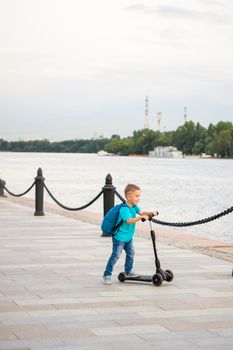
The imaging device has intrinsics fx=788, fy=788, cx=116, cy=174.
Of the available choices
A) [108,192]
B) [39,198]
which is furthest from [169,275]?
[39,198]

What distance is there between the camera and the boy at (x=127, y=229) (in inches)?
334

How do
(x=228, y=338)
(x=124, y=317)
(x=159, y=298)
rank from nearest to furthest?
(x=228, y=338)
(x=124, y=317)
(x=159, y=298)

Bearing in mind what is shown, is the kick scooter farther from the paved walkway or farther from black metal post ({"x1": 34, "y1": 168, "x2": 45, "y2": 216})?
black metal post ({"x1": 34, "y1": 168, "x2": 45, "y2": 216})

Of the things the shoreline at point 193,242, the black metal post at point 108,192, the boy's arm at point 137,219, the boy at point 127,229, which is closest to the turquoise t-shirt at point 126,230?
the boy at point 127,229

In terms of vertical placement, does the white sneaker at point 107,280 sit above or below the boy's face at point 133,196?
below

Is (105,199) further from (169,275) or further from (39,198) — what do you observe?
(169,275)

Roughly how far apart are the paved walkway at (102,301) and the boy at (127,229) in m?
0.21

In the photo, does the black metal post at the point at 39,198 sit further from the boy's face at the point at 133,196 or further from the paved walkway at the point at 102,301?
the boy's face at the point at 133,196

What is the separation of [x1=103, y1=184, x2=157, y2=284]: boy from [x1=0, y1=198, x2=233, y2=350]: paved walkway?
8.2 inches

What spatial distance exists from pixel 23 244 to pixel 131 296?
467 cm

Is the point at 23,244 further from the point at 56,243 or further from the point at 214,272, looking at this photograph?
the point at 214,272

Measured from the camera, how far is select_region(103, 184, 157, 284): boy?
8.48 meters

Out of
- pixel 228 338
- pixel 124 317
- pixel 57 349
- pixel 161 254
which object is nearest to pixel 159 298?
pixel 124 317

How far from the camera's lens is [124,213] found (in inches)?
334
